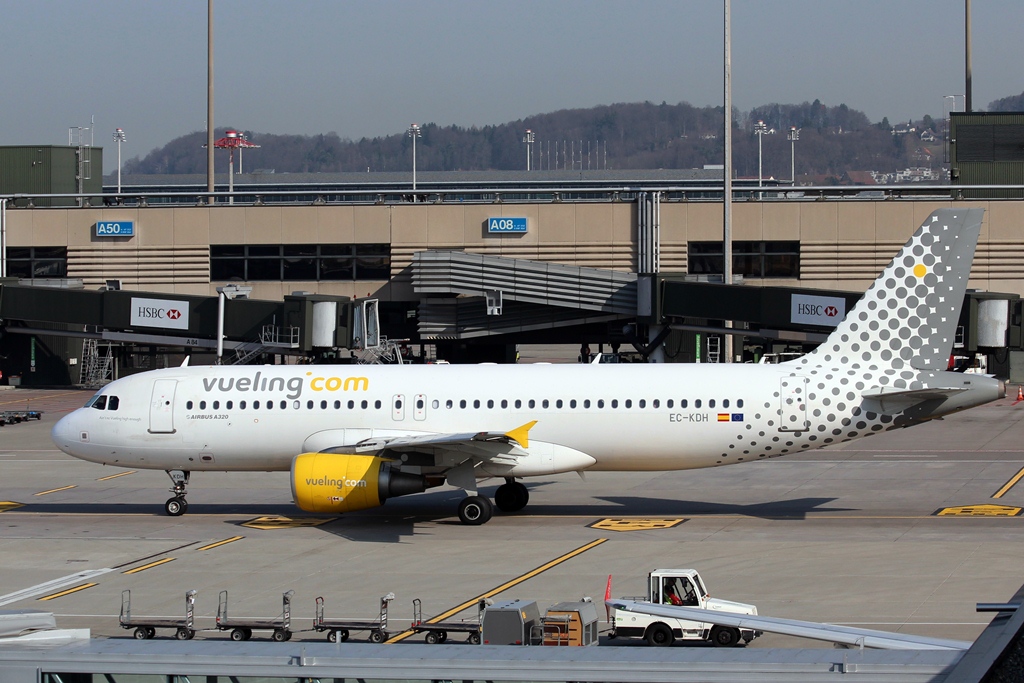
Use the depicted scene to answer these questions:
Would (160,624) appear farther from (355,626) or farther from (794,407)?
(794,407)

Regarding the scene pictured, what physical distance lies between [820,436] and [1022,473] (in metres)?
11.5

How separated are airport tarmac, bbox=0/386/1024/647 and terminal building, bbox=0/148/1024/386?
2255cm

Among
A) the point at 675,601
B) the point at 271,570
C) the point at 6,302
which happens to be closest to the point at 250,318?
the point at 6,302

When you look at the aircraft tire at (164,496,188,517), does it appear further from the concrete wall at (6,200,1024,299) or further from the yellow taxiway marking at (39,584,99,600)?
the concrete wall at (6,200,1024,299)

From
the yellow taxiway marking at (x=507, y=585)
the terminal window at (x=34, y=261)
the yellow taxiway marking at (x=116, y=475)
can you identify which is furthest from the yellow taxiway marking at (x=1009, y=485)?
the terminal window at (x=34, y=261)

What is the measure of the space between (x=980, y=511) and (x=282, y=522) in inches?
719

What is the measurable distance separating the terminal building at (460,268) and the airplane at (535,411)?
28.4m

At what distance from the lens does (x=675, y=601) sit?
67.8 feet

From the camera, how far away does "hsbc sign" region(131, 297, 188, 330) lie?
2539 inches

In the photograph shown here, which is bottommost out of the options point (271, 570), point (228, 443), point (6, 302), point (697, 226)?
point (271, 570)

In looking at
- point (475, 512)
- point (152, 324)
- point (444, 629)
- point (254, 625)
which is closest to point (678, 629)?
point (444, 629)

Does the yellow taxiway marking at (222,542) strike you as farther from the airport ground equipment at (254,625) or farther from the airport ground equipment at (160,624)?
the airport ground equipment at (254,625)

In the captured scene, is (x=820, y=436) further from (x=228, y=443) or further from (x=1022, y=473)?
(x=228, y=443)

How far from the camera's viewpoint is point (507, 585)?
2398 cm
